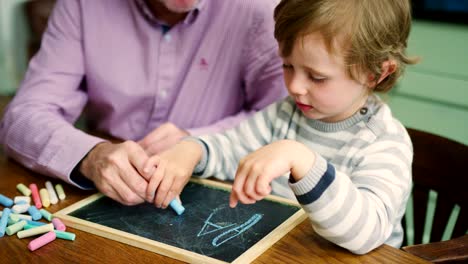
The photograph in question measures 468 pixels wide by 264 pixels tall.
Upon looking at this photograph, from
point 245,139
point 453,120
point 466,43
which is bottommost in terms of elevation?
point 453,120

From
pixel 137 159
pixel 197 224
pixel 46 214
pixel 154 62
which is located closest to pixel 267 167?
pixel 197 224

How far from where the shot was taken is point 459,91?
2.05 m

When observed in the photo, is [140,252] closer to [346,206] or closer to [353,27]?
[346,206]

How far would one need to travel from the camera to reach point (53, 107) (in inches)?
48.5

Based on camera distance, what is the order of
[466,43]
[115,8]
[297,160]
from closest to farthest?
[297,160] < [115,8] < [466,43]

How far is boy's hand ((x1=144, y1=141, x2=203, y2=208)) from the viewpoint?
0.90 m

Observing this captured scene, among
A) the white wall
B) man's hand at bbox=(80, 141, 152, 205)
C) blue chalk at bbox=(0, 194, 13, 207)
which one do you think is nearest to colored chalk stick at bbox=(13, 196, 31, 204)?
blue chalk at bbox=(0, 194, 13, 207)

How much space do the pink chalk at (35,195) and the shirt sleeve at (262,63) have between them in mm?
398

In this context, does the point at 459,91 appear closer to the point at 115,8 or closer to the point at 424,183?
the point at 424,183

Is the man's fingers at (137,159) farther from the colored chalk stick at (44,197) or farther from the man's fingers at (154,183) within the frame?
the colored chalk stick at (44,197)

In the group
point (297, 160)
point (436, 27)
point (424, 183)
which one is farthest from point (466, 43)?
point (297, 160)

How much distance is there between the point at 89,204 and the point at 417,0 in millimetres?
1707

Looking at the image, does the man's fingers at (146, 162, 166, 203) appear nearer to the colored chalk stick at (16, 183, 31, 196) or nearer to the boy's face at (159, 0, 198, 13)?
the colored chalk stick at (16, 183, 31, 196)

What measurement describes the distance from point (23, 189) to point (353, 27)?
26.1 inches
